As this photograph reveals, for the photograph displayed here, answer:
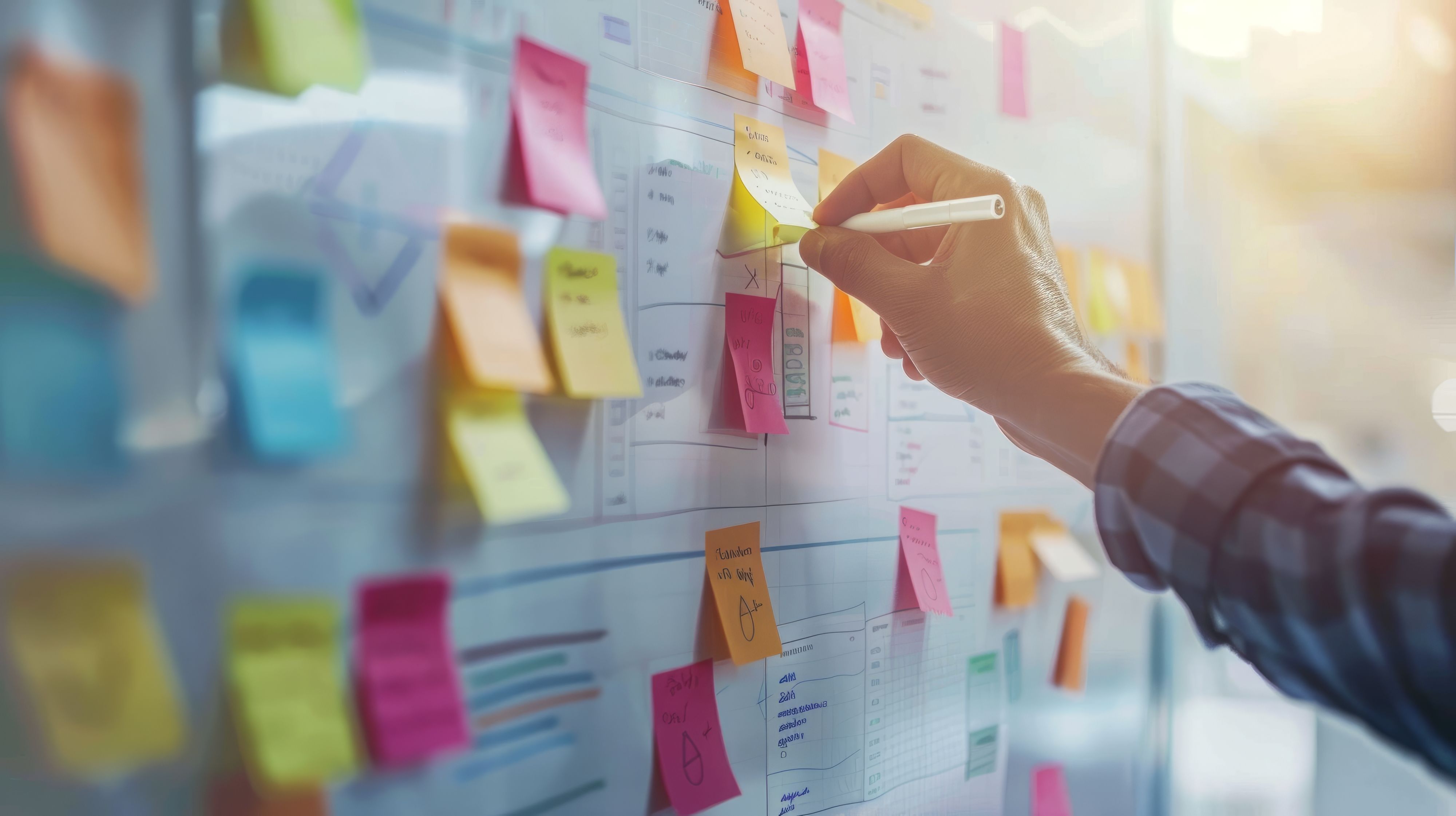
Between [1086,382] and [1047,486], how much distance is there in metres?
0.47

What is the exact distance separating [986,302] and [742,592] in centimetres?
28

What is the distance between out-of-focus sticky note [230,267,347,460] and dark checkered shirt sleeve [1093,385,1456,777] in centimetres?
46

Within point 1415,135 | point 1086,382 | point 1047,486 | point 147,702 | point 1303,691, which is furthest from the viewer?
point 1415,135

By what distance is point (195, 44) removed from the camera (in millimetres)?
399

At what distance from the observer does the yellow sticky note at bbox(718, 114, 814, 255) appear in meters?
0.65

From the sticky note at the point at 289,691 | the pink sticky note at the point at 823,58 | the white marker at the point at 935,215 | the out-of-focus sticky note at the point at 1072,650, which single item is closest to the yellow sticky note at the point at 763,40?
the pink sticky note at the point at 823,58

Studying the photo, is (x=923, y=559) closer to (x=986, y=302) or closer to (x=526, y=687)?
(x=986, y=302)

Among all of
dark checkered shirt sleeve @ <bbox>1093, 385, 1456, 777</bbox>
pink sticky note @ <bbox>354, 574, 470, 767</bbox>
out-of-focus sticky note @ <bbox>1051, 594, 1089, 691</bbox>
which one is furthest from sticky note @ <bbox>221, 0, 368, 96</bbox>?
out-of-focus sticky note @ <bbox>1051, 594, 1089, 691</bbox>

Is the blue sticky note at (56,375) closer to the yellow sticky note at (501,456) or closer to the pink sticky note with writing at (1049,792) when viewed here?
the yellow sticky note at (501,456)

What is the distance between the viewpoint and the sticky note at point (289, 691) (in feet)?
1.32

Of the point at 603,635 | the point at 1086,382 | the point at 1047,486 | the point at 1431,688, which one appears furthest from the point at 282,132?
the point at 1047,486

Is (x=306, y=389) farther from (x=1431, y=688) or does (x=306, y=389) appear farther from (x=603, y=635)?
(x=1431, y=688)

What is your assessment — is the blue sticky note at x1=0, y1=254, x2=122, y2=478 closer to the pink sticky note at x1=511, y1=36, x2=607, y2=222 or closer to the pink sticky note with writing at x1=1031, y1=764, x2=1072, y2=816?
the pink sticky note at x1=511, y1=36, x2=607, y2=222

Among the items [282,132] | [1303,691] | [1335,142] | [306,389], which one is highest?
[1335,142]
